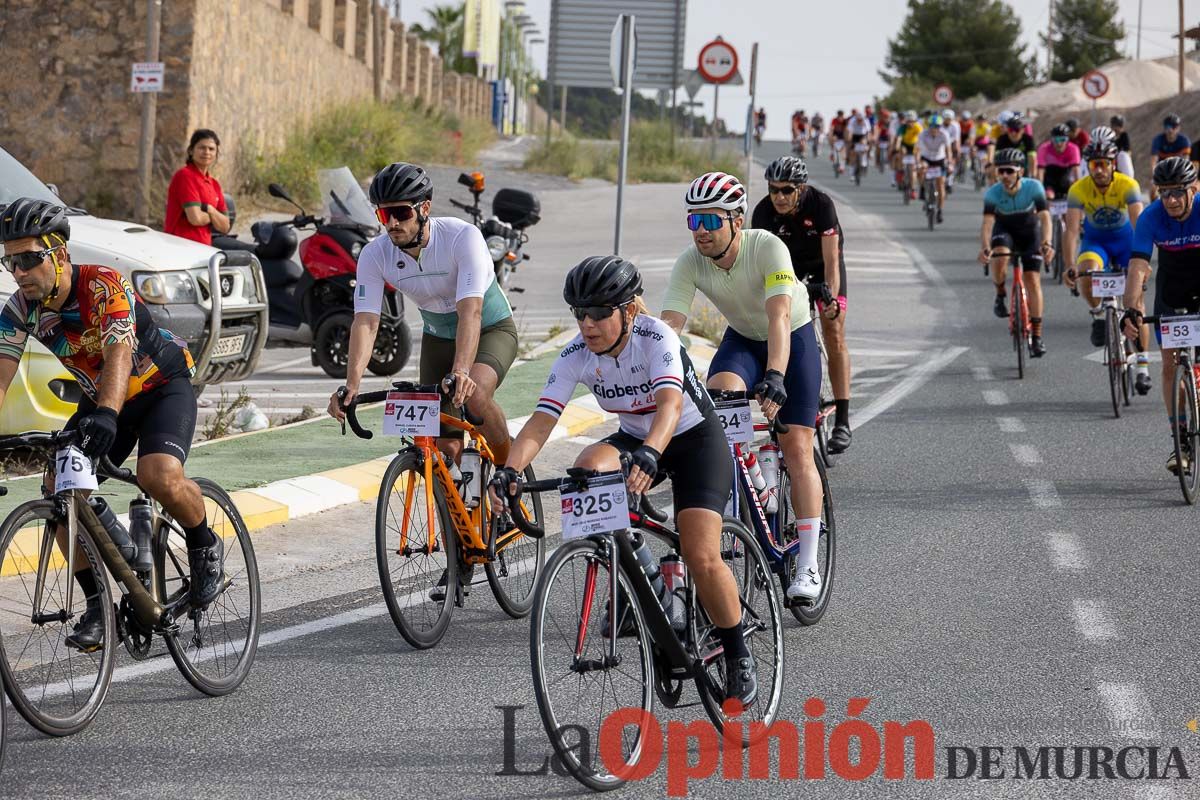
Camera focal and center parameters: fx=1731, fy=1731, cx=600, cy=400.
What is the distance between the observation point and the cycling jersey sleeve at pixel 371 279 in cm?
757

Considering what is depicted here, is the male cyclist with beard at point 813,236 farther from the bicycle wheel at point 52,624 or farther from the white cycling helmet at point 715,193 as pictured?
the bicycle wheel at point 52,624

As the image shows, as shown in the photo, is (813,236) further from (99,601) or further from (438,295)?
(99,601)

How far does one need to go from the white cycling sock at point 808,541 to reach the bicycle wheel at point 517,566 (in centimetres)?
116

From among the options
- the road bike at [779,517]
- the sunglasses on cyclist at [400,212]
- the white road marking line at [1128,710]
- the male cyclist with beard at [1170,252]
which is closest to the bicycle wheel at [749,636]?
the road bike at [779,517]

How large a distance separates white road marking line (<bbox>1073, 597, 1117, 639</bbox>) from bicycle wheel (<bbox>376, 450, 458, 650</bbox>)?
2719mm

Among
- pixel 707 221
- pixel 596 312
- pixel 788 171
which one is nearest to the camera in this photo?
pixel 596 312

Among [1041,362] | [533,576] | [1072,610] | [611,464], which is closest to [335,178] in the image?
[1041,362]

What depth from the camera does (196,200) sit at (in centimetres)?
1357

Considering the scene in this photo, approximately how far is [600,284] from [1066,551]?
4.38 m

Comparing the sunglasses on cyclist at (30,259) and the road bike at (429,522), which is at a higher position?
the sunglasses on cyclist at (30,259)

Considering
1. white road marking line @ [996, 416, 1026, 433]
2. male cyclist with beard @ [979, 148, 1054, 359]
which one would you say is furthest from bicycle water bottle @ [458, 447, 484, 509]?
male cyclist with beard @ [979, 148, 1054, 359]

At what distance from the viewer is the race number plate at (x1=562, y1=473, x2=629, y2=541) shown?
17.5ft

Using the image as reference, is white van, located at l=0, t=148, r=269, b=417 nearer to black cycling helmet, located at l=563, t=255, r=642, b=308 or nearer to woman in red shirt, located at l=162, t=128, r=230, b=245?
woman in red shirt, located at l=162, t=128, r=230, b=245

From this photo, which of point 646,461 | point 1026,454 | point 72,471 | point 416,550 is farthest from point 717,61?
point 646,461
